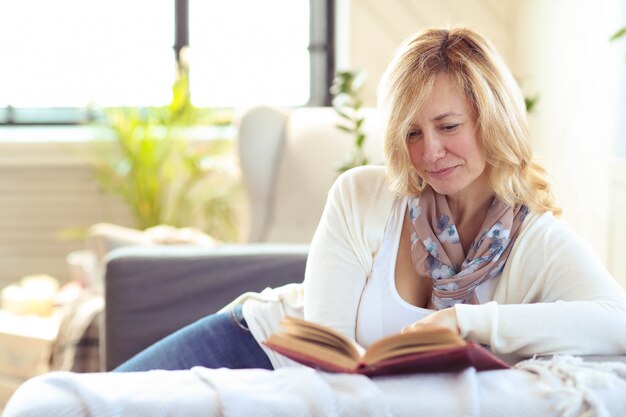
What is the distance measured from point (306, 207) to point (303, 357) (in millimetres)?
2007

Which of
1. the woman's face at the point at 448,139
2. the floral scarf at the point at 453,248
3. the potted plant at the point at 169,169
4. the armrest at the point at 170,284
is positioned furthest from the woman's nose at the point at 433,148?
the potted plant at the point at 169,169

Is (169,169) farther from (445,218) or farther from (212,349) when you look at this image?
(445,218)

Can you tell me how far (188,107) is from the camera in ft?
14.4

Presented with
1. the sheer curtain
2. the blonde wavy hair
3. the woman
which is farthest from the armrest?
the sheer curtain

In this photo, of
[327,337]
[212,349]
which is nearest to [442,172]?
[327,337]

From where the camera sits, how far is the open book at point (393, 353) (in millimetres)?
1322

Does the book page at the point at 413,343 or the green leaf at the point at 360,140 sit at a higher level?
the green leaf at the point at 360,140

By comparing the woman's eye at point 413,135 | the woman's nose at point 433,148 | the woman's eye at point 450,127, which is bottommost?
the woman's nose at point 433,148

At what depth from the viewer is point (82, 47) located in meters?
4.94

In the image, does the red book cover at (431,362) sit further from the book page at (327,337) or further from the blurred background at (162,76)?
the blurred background at (162,76)

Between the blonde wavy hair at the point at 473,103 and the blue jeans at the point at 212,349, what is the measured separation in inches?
16.5

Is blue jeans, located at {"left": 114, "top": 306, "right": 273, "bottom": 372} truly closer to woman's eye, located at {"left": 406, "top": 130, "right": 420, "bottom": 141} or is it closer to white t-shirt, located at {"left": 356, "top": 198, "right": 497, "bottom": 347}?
white t-shirt, located at {"left": 356, "top": 198, "right": 497, "bottom": 347}

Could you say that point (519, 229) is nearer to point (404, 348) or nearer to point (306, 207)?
point (404, 348)

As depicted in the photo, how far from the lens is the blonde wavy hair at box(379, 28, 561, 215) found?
5.67ft
